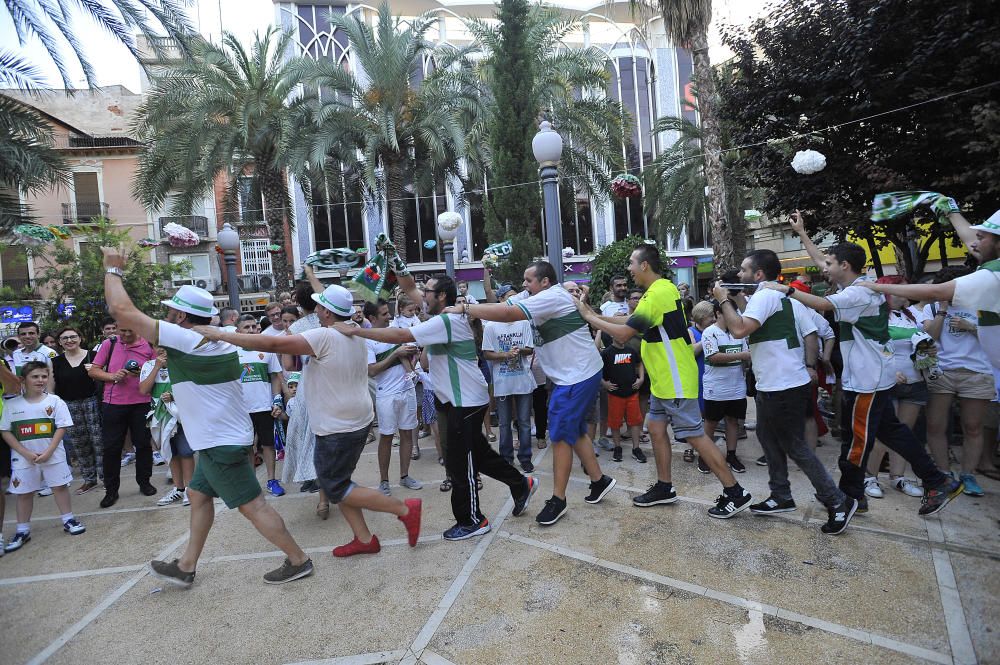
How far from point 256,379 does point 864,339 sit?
5331 millimetres

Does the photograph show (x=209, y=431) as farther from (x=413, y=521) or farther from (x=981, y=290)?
(x=981, y=290)

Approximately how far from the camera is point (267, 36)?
16688 millimetres

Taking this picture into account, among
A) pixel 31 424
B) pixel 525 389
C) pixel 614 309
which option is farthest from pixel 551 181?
pixel 31 424

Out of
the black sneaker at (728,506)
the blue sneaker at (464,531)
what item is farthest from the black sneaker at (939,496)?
the blue sneaker at (464,531)

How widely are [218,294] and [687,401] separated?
2985 cm

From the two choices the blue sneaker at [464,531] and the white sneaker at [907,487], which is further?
the white sneaker at [907,487]

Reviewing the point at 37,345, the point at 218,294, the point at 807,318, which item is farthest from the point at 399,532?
the point at 218,294

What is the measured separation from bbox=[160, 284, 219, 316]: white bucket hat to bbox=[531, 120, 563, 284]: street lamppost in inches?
151

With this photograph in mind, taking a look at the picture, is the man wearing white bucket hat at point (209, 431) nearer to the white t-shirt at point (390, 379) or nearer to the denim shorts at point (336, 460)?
the denim shorts at point (336, 460)

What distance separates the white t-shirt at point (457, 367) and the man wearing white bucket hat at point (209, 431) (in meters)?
1.39

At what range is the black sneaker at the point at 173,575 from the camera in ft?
12.9

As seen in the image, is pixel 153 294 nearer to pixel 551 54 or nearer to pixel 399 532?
pixel 399 532

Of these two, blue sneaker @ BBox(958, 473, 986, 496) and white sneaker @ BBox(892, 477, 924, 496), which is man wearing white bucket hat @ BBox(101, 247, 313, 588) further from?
blue sneaker @ BBox(958, 473, 986, 496)

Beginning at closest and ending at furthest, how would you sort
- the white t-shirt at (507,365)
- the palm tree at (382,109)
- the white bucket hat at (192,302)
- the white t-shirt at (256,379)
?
1. the white bucket hat at (192,302)
2. the white t-shirt at (256,379)
3. the white t-shirt at (507,365)
4. the palm tree at (382,109)
